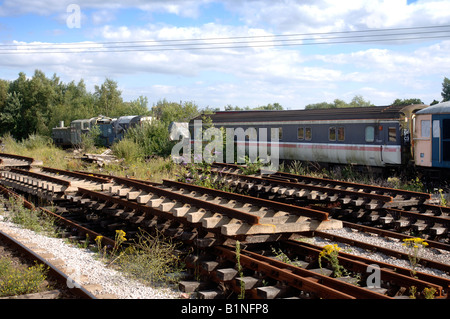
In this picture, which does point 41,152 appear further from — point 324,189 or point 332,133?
point 324,189

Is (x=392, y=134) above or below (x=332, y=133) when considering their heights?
below

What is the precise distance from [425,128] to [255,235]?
11.1 meters

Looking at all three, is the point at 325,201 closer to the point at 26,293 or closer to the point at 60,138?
the point at 26,293

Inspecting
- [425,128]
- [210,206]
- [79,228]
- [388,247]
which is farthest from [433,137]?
[79,228]

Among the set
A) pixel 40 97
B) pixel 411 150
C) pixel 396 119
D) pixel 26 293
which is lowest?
pixel 26 293

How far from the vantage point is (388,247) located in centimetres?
833

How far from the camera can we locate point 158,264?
675cm

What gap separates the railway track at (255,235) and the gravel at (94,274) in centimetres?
52

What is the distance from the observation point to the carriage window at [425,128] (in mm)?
15461

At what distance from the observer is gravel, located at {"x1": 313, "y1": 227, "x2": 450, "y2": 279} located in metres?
7.27

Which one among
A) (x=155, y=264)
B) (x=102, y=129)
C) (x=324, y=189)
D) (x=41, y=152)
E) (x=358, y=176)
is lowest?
(x=155, y=264)

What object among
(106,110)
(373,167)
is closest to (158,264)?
(373,167)

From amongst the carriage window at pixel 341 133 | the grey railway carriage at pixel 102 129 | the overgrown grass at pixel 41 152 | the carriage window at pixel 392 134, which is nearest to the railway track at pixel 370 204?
the carriage window at pixel 392 134

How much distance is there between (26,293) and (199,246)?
7.81 feet
